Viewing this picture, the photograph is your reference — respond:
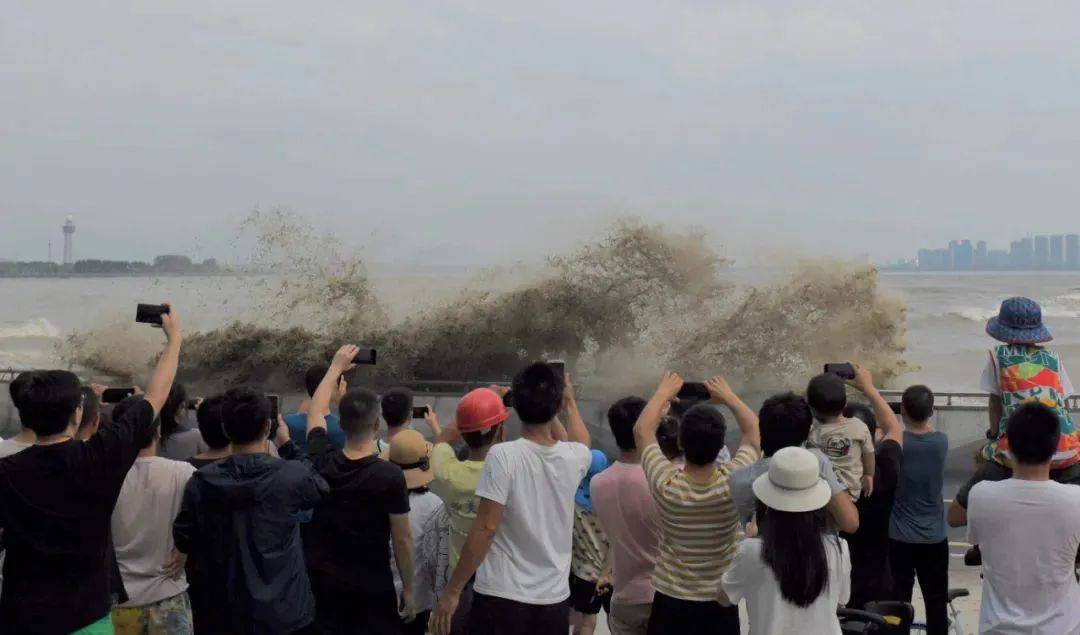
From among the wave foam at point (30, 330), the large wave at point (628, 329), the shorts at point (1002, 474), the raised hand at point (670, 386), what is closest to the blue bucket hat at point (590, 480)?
the raised hand at point (670, 386)

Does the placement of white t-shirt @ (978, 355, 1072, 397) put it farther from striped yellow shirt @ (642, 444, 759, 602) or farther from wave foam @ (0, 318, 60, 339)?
wave foam @ (0, 318, 60, 339)

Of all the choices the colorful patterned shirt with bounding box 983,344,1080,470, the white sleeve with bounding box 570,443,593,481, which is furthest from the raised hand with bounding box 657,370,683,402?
the colorful patterned shirt with bounding box 983,344,1080,470

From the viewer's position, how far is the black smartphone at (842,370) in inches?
201

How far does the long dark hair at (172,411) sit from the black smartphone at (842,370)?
3426 mm

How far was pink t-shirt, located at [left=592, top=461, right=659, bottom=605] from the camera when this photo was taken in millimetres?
4352

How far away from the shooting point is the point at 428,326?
26.9 m

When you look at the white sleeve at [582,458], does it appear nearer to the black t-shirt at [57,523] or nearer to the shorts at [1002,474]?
the black t-shirt at [57,523]

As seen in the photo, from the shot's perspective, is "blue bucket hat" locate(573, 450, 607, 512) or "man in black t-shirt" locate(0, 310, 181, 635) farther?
"blue bucket hat" locate(573, 450, 607, 512)

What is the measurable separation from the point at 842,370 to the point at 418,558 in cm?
234

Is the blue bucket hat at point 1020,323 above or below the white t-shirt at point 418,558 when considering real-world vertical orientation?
above

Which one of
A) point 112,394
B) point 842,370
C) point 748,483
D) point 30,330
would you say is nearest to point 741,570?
point 748,483

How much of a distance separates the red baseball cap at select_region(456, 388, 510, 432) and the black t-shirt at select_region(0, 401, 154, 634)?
128 cm

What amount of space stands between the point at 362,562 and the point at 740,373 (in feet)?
74.0

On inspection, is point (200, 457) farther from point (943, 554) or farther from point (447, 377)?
point (447, 377)
